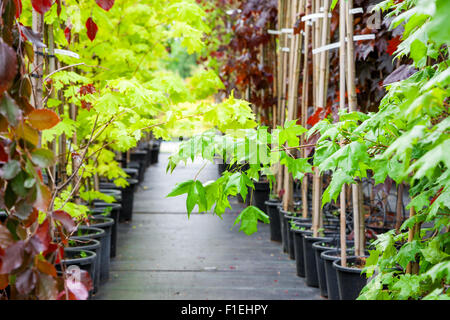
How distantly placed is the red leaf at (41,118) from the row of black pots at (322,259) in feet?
7.46

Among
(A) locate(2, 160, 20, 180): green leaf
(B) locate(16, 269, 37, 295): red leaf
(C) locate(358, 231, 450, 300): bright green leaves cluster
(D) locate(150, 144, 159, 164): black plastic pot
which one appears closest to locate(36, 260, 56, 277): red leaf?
(B) locate(16, 269, 37, 295): red leaf

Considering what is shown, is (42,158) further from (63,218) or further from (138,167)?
(138,167)

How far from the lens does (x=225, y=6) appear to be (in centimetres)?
1048

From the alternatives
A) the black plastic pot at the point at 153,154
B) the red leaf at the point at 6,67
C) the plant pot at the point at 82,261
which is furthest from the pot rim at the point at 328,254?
the black plastic pot at the point at 153,154

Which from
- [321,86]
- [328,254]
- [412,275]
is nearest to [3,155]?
[412,275]

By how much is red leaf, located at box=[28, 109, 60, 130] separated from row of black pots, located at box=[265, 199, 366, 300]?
2.27m

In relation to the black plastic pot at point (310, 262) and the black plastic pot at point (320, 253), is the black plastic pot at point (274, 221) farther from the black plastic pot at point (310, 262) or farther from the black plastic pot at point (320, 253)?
the black plastic pot at point (320, 253)

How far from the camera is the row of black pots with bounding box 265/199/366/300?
10.8 feet

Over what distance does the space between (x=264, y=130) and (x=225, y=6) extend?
Result: 30.3 feet

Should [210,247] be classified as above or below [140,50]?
below

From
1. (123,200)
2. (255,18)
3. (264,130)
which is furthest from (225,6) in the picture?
(264,130)

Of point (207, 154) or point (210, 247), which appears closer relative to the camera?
point (207, 154)
